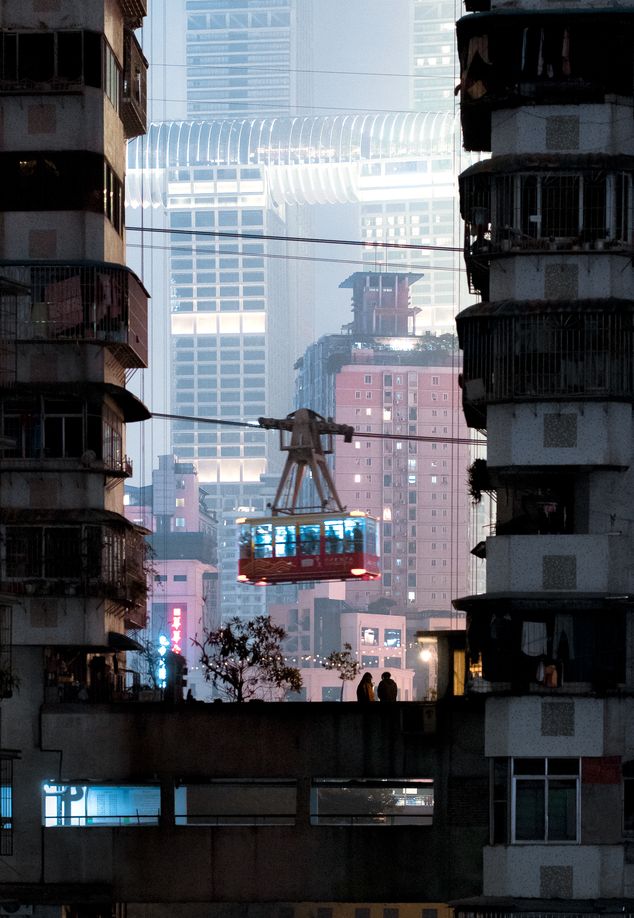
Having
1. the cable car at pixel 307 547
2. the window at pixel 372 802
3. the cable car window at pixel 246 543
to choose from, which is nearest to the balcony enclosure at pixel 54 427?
the window at pixel 372 802

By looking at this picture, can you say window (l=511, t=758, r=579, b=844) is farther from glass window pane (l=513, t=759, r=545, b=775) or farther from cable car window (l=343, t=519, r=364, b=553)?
cable car window (l=343, t=519, r=364, b=553)

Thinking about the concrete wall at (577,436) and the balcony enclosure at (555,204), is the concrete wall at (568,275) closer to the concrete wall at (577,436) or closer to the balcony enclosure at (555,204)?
the balcony enclosure at (555,204)

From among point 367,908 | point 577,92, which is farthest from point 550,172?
point 367,908

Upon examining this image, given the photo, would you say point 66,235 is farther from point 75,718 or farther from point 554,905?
point 554,905

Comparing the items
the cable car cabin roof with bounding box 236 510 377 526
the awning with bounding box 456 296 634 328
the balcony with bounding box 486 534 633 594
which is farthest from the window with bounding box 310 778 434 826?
the cable car cabin roof with bounding box 236 510 377 526

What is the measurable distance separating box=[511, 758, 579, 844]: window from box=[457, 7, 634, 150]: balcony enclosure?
1681 centimetres

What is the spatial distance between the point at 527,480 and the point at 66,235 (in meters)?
14.7

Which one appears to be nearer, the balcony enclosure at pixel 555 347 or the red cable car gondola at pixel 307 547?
the balcony enclosure at pixel 555 347

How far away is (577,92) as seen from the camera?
49438 millimetres

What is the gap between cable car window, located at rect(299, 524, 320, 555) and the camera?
7819 centimetres

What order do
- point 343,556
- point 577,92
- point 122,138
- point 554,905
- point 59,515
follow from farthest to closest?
point 343,556 < point 122,138 < point 59,515 < point 577,92 < point 554,905

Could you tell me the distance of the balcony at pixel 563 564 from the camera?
4819 centimetres

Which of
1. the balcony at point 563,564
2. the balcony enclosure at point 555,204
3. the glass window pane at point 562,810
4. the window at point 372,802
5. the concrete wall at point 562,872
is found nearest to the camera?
the concrete wall at point 562,872

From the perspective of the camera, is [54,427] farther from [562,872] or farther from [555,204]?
[562,872]
